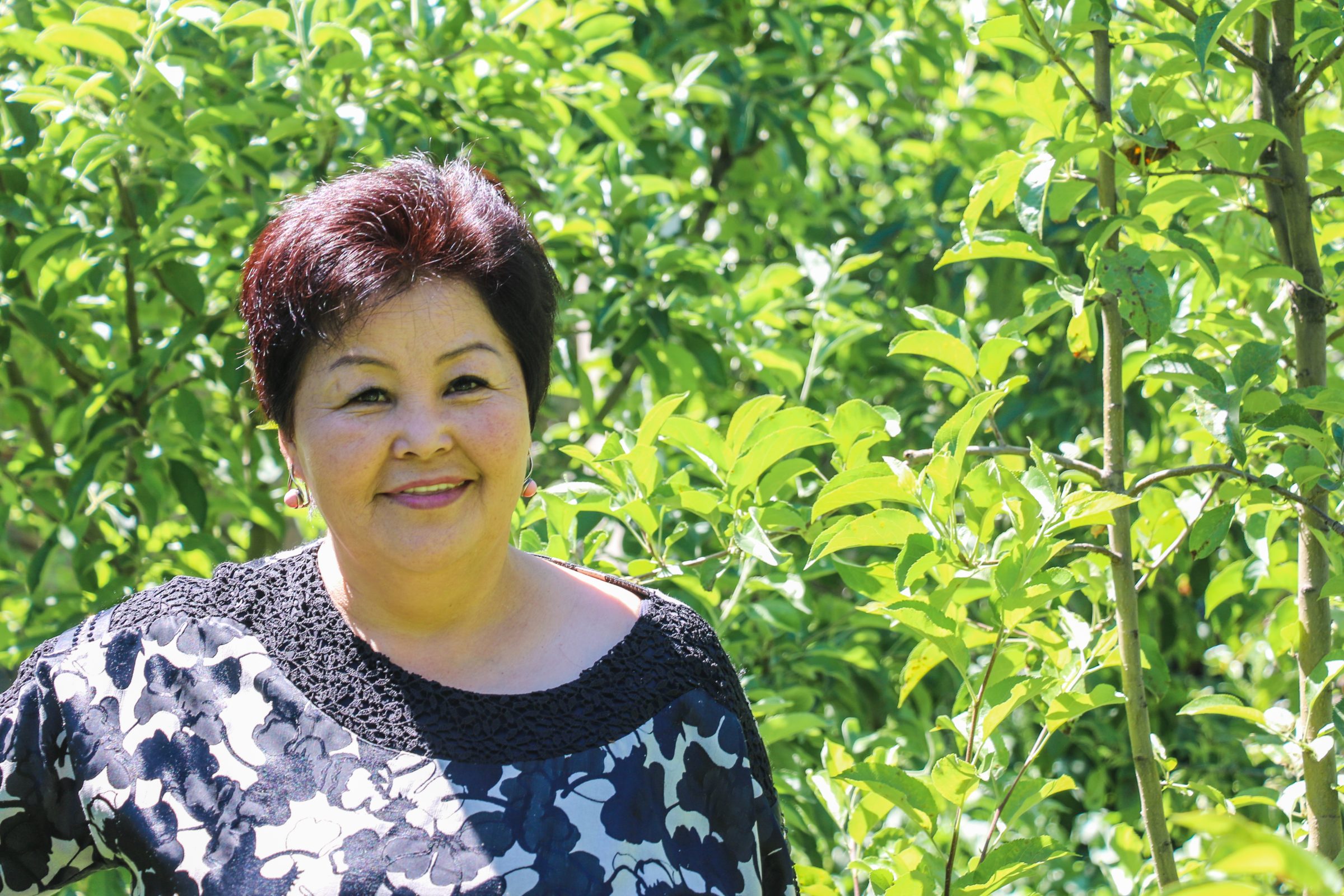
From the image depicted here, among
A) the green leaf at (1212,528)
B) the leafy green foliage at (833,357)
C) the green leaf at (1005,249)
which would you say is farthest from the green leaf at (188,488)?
the green leaf at (1212,528)

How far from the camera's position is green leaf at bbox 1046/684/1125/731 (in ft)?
4.67

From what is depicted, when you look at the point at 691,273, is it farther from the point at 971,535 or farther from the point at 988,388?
the point at 971,535

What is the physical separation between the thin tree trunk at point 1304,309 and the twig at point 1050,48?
262mm

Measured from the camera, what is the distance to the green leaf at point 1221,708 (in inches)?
56.4

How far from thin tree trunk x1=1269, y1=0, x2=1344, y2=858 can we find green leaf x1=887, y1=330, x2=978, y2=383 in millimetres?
406

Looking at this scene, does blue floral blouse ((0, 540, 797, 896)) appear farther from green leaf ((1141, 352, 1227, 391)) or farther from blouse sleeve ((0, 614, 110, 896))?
green leaf ((1141, 352, 1227, 391))

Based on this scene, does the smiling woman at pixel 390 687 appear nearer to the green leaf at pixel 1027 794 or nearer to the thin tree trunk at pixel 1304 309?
the green leaf at pixel 1027 794

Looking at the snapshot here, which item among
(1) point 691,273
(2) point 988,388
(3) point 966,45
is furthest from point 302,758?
(3) point 966,45

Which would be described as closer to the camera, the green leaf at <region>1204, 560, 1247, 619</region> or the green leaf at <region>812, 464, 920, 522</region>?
the green leaf at <region>812, 464, 920, 522</region>

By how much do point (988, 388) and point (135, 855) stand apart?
1109 millimetres

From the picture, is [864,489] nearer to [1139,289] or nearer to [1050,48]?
[1139,289]

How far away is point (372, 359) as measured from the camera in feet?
4.58

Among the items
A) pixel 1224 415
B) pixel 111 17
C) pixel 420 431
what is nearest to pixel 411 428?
pixel 420 431

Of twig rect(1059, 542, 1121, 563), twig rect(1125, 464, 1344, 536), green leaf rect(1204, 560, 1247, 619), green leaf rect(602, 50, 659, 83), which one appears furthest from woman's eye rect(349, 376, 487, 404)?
green leaf rect(602, 50, 659, 83)
